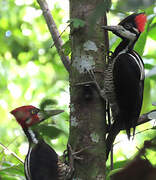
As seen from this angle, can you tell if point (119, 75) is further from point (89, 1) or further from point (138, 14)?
point (89, 1)

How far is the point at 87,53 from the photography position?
1759 mm

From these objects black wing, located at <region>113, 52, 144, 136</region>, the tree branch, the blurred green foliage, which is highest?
the tree branch

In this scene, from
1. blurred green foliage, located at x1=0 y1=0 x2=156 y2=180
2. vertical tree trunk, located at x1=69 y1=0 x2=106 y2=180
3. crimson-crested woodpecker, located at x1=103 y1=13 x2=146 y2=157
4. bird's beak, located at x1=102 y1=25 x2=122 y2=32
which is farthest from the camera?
blurred green foliage, located at x1=0 y1=0 x2=156 y2=180

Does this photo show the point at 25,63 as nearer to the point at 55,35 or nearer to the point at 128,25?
the point at 55,35

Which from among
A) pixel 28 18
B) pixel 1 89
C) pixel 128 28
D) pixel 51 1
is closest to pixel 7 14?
pixel 28 18

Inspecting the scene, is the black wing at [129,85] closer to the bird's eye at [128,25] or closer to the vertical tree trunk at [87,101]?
the bird's eye at [128,25]

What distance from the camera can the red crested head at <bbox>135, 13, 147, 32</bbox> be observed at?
2.13 meters

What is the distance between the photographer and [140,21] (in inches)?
84.7

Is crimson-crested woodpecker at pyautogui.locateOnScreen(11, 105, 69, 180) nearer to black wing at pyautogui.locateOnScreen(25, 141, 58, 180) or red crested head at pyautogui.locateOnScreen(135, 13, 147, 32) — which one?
black wing at pyautogui.locateOnScreen(25, 141, 58, 180)

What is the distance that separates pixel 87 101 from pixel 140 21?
0.76m

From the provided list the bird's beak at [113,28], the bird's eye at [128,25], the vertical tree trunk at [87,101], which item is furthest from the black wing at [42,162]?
the bird's eye at [128,25]

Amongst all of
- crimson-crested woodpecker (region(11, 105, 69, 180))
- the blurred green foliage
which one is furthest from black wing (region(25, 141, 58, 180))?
the blurred green foliage

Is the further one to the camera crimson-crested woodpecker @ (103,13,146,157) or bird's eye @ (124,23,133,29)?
bird's eye @ (124,23,133,29)

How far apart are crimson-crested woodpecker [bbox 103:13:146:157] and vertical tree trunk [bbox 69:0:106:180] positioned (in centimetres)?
25
